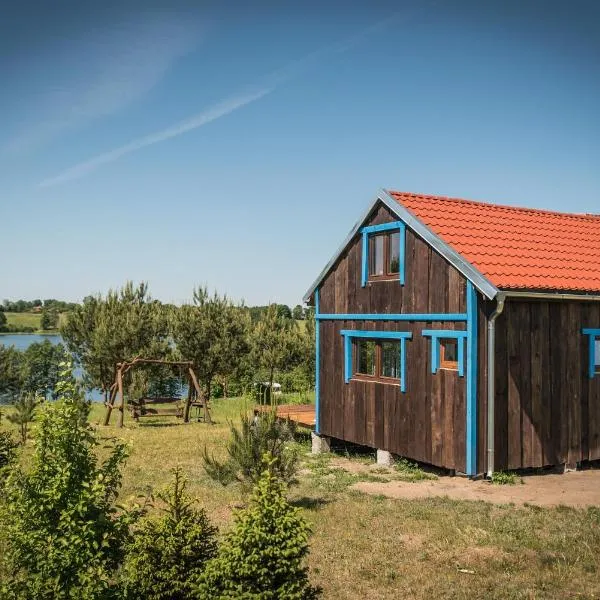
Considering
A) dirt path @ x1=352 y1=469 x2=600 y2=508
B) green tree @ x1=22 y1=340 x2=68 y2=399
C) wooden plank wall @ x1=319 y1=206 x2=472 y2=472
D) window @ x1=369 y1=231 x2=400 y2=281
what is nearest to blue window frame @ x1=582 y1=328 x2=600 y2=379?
dirt path @ x1=352 y1=469 x2=600 y2=508

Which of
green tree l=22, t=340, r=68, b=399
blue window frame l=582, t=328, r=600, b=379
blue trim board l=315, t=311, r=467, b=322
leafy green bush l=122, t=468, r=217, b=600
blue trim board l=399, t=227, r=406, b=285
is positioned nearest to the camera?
leafy green bush l=122, t=468, r=217, b=600

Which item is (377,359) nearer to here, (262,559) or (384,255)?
(384,255)

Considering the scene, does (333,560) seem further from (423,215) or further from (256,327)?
(256,327)

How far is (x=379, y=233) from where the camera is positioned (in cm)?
1516

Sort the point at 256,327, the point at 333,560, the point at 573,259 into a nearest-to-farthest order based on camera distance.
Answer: the point at 333,560 → the point at 573,259 → the point at 256,327

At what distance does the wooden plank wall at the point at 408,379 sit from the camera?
13.0m

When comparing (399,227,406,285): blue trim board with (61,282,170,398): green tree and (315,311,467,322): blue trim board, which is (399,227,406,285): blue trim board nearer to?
(315,311,467,322): blue trim board

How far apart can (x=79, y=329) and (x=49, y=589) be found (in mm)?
29985

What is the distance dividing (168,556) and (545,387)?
379 inches

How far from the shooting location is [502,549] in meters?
8.71

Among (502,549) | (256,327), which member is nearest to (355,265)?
(502,549)

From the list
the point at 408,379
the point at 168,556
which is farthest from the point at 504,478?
the point at 168,556

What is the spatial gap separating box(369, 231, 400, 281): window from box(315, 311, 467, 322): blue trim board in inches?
34.8

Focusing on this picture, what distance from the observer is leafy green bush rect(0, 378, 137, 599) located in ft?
18.4
